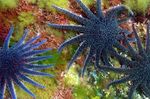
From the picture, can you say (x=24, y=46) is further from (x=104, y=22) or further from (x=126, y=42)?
(x=126, y=42)

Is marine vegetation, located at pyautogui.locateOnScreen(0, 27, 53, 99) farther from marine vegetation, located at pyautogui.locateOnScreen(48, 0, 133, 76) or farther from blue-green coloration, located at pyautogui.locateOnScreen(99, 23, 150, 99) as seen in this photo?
blue-green coloration, located at pyautogui.locateOnScreen(99, 23, 150, 99)

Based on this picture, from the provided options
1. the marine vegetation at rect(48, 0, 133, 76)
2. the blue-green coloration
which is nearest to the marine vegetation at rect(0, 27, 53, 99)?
the marine vegetation at rect(48, 0, 133, 76)

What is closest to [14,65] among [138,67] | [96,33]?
[96,33]

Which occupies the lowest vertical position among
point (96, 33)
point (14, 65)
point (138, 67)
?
point (138, 67)

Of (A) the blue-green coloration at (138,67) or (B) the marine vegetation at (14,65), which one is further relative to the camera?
(A) the blue-green coloration at (138,67)

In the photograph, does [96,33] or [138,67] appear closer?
[96,33]

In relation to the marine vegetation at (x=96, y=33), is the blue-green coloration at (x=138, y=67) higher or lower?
lower

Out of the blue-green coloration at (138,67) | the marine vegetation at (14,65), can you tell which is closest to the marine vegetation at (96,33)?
the blue-green coloration at (138,67)

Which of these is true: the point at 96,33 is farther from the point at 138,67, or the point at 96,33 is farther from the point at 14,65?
the point at 14,65

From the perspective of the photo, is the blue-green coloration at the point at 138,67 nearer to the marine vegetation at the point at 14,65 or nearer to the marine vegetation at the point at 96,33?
the marine vegetation at the point at 96,33
